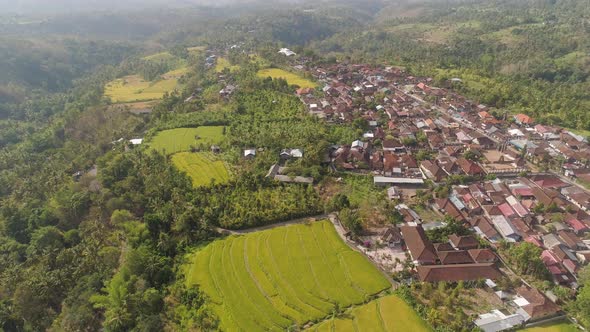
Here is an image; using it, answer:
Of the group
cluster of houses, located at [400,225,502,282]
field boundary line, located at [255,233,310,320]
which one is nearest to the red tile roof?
cluster of houses, located at [400,225,502,282]

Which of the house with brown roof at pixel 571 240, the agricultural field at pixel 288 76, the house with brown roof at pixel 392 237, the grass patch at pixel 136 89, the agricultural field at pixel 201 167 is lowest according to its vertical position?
the grass patch at pixel 136 89

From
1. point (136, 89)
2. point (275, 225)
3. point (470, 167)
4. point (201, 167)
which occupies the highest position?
point (470, 167)

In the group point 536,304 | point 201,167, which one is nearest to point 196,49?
point 201,167

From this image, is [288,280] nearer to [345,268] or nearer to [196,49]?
[345,268]

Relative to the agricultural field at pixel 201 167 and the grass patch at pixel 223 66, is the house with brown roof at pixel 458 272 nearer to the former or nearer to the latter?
the agricultural field at pixel 201 167

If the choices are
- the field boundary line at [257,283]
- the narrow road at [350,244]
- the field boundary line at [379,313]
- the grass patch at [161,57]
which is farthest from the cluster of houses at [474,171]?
the grass patch at [161,57]
